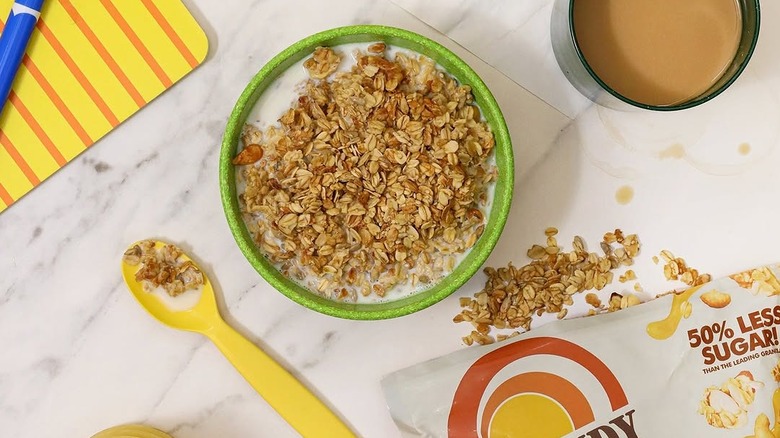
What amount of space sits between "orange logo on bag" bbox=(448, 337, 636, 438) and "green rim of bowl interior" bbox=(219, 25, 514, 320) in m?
0.15

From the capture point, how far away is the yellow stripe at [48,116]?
32.6 inches

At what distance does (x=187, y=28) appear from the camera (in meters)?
0.84

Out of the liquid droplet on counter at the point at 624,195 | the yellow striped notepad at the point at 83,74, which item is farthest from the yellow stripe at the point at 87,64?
the liquid droplet on counter at the point at 624,195

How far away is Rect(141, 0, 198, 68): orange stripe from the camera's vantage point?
0.83m

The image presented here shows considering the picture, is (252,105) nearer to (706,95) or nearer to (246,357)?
(246,357)

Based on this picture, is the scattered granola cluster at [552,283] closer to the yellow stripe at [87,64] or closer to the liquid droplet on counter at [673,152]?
the liquid droplet on counter at [673,152]

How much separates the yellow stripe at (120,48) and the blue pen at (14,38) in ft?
0.18

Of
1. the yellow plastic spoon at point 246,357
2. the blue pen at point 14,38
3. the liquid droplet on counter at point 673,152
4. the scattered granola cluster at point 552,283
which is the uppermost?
the blue pen at point 14,38

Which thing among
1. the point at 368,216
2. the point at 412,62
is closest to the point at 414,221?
the point at 368,216

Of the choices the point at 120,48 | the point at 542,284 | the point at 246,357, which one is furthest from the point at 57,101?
the point at 542,284

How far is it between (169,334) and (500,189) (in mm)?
477

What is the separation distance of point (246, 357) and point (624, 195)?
555mm

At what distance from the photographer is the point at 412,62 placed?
0.79 meters

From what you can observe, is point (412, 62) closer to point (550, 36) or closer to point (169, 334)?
point (550, 36)
